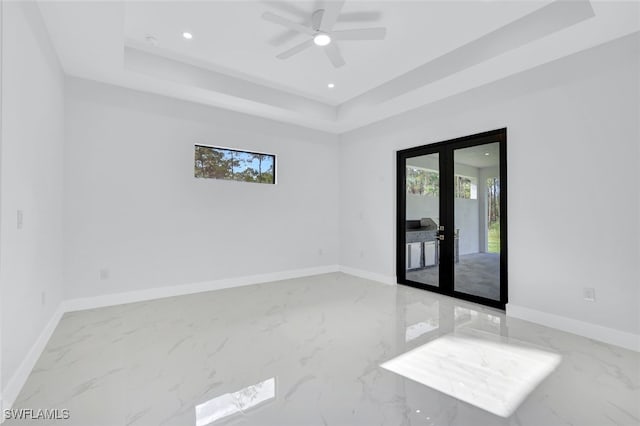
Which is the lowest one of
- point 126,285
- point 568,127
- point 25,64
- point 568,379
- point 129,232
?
point 568,379

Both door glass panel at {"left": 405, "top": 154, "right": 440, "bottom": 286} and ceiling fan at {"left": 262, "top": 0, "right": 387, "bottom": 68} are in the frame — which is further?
door glass panel at {"left": 405, "top": 154, "right": 440, "bottom": 286}

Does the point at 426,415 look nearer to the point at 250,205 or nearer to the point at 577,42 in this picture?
the point at 577,42

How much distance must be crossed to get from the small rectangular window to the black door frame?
2.28 meters

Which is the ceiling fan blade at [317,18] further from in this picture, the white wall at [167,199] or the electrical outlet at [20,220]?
the electrical outlet at [20,220]

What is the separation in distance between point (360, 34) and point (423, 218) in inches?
116

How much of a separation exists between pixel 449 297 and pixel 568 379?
2.11 metres

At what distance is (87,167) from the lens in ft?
12.5

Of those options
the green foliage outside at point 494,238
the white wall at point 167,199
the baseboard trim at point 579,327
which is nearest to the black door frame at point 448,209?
the green foliage outside at point 494,238

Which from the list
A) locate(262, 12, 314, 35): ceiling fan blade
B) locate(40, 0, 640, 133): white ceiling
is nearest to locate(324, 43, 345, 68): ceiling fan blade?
locate(40, 0, 640, 133): white ceiling

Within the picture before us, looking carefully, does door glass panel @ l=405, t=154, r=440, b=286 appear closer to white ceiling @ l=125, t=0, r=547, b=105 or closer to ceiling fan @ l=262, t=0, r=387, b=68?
white ceiling @ l=125, t=0, r=547, b=105

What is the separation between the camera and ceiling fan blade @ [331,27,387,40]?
2.88 m

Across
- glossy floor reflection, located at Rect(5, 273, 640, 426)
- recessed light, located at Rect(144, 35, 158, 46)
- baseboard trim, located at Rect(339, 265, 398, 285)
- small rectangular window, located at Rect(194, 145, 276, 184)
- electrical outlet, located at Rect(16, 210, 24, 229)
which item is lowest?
glossy floor reflection, located at Rect(5, 273, 640, 426)

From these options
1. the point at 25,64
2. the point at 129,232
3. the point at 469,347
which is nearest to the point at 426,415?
the point at 469,347

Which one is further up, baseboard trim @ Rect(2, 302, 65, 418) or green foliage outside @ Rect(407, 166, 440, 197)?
green foliage outside @ Rect(407, 166, 440, 197)
